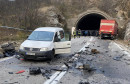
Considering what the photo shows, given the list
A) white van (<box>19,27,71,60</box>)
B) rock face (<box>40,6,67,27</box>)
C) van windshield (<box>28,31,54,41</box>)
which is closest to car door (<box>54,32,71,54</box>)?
white van (<box>19,27,71,60</box>)

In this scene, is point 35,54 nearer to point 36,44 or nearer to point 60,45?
point 36,44

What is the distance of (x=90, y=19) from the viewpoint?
50.1 meters

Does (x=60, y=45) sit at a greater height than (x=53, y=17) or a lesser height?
lesser

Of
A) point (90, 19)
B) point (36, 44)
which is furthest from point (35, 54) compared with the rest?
point (90, 19)

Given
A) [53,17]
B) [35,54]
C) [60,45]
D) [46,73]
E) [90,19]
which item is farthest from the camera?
[90,19]

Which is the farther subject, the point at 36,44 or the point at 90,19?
the point at 90,19

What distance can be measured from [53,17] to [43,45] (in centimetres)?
2984

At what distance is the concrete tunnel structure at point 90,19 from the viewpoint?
134ft

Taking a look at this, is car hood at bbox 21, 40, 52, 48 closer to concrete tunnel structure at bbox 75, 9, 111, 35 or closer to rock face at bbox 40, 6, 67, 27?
rock face at bbox 40, 6, 67, 27

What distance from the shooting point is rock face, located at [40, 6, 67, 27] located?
36.4 metres

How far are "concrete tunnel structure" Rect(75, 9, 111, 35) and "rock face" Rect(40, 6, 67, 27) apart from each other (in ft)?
12.4

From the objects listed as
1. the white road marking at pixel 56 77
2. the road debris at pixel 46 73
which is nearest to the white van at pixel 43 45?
the road debris at pixel 46 73

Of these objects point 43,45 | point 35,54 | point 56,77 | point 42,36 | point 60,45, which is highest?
point 42,36

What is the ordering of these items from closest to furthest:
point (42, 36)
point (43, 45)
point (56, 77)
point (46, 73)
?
1. point (56, 77)
2. point (46, 73)
3. point (43, 45)
4. point (42, 36)
